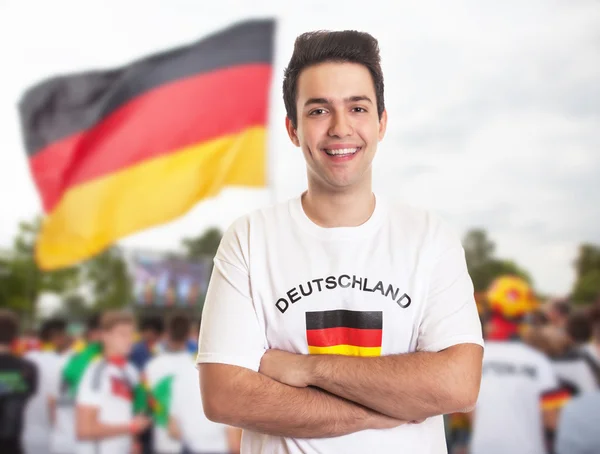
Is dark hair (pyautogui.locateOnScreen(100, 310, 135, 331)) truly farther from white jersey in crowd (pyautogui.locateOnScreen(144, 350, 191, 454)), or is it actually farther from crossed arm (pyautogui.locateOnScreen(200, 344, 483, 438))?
crossed arm (pyautogui.locateOnScreen(200, 344, 483, 438))

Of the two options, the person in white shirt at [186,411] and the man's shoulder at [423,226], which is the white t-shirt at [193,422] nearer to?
the person in white shirt at [186,411]

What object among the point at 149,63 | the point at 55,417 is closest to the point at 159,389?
the point at 55,417

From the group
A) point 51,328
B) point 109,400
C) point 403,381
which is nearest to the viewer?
point 403,381

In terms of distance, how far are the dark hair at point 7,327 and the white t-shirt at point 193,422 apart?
4.43 feet

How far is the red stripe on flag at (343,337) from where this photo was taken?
1.85 m

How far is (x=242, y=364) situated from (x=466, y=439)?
5396 mm

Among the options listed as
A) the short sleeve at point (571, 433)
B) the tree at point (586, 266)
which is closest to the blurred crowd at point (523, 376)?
the short sleeve at point (571, 433)

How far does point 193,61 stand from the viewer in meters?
7.47

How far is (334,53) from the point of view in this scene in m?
1.92

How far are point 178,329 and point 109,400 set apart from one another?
0.90 metres

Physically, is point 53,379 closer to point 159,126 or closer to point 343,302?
point 159,126

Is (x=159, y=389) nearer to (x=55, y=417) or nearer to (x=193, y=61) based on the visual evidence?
(x=55, y=417)

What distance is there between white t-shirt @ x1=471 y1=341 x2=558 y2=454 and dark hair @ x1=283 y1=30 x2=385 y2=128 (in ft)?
10.1

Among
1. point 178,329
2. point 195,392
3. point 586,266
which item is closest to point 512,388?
point 195,392
